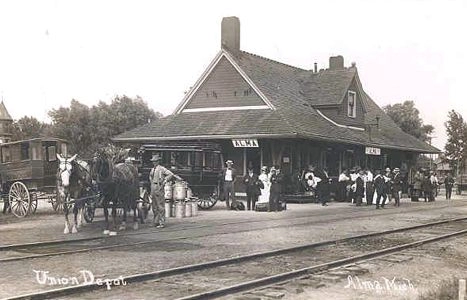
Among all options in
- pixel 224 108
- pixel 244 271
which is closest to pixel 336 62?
pixel 224 108

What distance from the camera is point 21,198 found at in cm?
1766

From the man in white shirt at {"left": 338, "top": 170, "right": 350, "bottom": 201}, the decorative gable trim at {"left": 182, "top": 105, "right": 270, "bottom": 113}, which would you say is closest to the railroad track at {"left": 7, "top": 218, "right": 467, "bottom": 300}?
the man in white shirt at {"left": 338, "top": 170, "right": 350, "bottom": 201}

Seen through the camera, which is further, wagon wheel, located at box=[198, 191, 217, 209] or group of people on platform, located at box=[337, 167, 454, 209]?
group of people on platform, located at box=[337, 167, 454, 209]

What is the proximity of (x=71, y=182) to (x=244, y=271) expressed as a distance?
6006mm

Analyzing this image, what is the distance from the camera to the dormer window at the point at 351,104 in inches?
1299

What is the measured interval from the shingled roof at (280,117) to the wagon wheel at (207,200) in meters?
4.60

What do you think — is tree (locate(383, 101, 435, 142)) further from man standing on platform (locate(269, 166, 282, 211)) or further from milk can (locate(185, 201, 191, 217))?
milk can (locate(185, 201, 191, 217))

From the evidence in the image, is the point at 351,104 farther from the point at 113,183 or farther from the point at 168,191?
the point at 113,183

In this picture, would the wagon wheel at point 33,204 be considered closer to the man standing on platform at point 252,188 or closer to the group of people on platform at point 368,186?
the man standing on platform at point 252,188

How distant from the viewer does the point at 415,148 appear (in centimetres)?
3744

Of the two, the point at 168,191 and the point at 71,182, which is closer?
the point at 71,182

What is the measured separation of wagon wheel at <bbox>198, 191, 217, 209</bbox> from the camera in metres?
21.4

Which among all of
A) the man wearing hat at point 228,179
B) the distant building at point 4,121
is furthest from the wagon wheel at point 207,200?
the distant building at point 4,121

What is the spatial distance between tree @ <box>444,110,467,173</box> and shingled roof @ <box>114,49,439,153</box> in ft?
87.3
